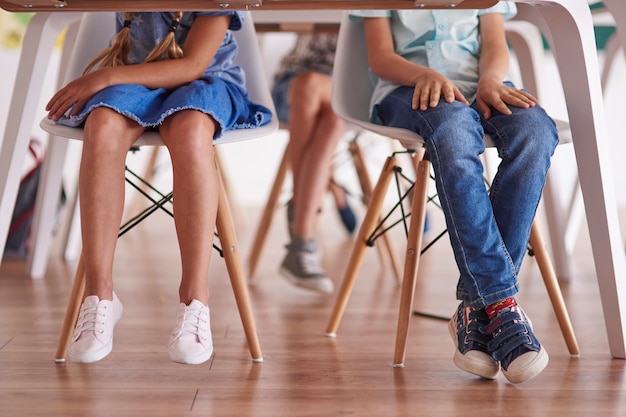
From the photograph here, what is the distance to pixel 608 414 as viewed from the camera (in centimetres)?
117

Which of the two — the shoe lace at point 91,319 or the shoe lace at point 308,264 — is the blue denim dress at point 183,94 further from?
the shoe lace at point 308,264

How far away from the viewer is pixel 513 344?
4.13 ft

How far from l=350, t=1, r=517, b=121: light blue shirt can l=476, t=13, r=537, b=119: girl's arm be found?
1.0 inches

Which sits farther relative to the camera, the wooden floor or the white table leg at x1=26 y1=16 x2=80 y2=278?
the white table leg at x1=26 y1=16 x2=80 y2=278

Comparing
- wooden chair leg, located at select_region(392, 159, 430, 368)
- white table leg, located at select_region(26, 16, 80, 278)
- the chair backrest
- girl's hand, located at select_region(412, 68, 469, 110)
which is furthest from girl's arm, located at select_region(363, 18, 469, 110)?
white table leg, located at select_region(26, 16, 80, 278)

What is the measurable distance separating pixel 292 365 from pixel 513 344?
38cm

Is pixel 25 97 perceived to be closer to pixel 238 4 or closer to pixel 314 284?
pixel 238 4

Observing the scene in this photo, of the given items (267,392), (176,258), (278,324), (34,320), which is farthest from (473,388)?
(176,258)

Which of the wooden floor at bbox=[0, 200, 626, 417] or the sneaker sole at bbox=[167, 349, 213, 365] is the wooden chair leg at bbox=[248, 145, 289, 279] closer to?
the wooden floor at bbox=[0, 200, 626, 417]

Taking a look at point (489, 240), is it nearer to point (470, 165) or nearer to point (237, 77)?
point (470, 165)

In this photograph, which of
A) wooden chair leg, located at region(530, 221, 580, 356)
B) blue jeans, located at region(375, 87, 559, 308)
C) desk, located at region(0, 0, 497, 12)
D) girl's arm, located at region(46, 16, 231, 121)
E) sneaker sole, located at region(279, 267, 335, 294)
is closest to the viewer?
desk, located at region(0, 0, 497, 12)

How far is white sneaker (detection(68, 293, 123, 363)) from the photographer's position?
1.24 metres

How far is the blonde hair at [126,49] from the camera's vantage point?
1457mm

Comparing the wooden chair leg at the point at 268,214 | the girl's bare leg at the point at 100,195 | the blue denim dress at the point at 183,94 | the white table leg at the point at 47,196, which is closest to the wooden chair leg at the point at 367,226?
the blue denim dress at the point at 183,94
